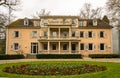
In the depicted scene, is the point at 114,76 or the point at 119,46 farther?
the point at 119,46

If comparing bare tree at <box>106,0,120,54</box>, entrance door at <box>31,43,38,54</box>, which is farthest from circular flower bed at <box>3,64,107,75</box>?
entrance door at <box>31,43,38,54</box>

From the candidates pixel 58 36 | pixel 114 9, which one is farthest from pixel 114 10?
pixel 58 36

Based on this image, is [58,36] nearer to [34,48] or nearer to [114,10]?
[34,48]

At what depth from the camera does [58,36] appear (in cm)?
4466

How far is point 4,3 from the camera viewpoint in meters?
33.1

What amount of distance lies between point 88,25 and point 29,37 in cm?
1271

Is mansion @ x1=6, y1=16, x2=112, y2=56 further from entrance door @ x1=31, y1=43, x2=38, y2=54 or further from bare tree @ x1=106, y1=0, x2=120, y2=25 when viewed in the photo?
bare tree @ x1=106, y1=0, x2=120, y2=25

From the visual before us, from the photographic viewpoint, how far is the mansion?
44.8m

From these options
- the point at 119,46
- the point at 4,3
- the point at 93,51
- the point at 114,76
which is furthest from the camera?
the point at 119,46

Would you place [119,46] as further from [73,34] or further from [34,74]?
[34,74]

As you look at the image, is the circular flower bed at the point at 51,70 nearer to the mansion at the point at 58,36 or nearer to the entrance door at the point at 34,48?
the mansion at the point at 58,36

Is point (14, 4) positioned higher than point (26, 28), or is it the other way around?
point (14, 4)

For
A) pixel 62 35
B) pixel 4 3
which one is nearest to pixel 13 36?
pixel 62 35

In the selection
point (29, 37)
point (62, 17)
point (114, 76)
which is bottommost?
point (114, 76)
